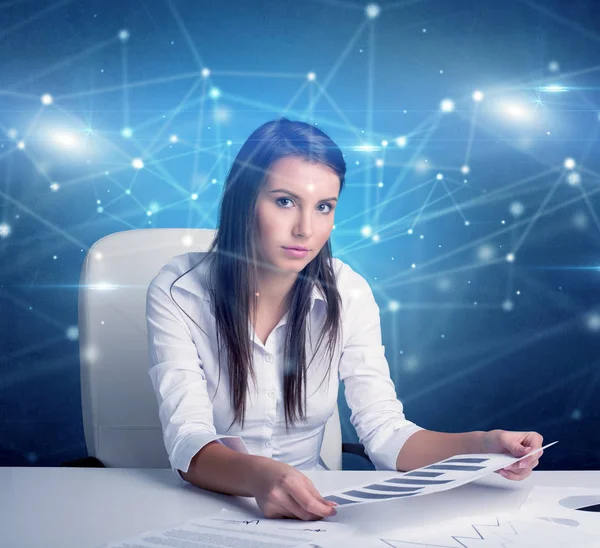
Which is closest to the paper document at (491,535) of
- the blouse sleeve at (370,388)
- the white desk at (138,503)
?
the white desk at (138,503)

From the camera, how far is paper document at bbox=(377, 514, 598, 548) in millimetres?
622

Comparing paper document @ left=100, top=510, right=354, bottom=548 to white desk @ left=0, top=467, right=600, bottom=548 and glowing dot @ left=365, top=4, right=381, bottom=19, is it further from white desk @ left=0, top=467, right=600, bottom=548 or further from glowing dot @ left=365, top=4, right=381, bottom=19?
glowing dot @ left=365, top=4, right=381, bottom=19

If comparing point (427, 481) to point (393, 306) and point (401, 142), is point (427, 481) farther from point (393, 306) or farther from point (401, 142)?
point (401, 142)

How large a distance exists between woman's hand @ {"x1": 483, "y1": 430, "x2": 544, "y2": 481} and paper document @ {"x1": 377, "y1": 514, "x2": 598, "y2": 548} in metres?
0.16

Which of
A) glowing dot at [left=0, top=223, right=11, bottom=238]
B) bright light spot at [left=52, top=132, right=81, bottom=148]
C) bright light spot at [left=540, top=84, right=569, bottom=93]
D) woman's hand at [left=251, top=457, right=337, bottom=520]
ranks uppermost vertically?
bright light spot at [left=540, top=84, right=569, bottom=93]

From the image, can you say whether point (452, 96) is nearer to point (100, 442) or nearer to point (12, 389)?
point (100, 442)

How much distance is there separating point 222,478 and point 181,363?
10.8 inches

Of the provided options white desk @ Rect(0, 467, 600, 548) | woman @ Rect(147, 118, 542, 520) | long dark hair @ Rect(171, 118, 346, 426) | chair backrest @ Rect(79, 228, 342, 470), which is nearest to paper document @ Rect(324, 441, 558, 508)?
white desk @ Rect(0, 467, 600, 548)

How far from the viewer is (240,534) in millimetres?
649

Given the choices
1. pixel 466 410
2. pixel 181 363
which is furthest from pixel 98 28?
pixel 466 410

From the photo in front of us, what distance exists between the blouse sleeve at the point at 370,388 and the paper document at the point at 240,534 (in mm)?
433

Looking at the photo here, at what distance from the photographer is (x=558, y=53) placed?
98.7 inches

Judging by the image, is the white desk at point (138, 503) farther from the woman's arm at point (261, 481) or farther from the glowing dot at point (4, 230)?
the glowing dot at point (4, 230)

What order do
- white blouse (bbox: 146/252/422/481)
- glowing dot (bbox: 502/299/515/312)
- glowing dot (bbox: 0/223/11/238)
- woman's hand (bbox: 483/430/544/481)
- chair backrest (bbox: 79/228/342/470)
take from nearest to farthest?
woman's hand (bbox: 483/430/544/481)
white blouse (bbox: 146/252/422/481)
chair backrest (bbox: 79/228/342/470)
glowing dot (bbox: 0/223/11/238)
glowing dot (bbox: 502/299/515/312)
